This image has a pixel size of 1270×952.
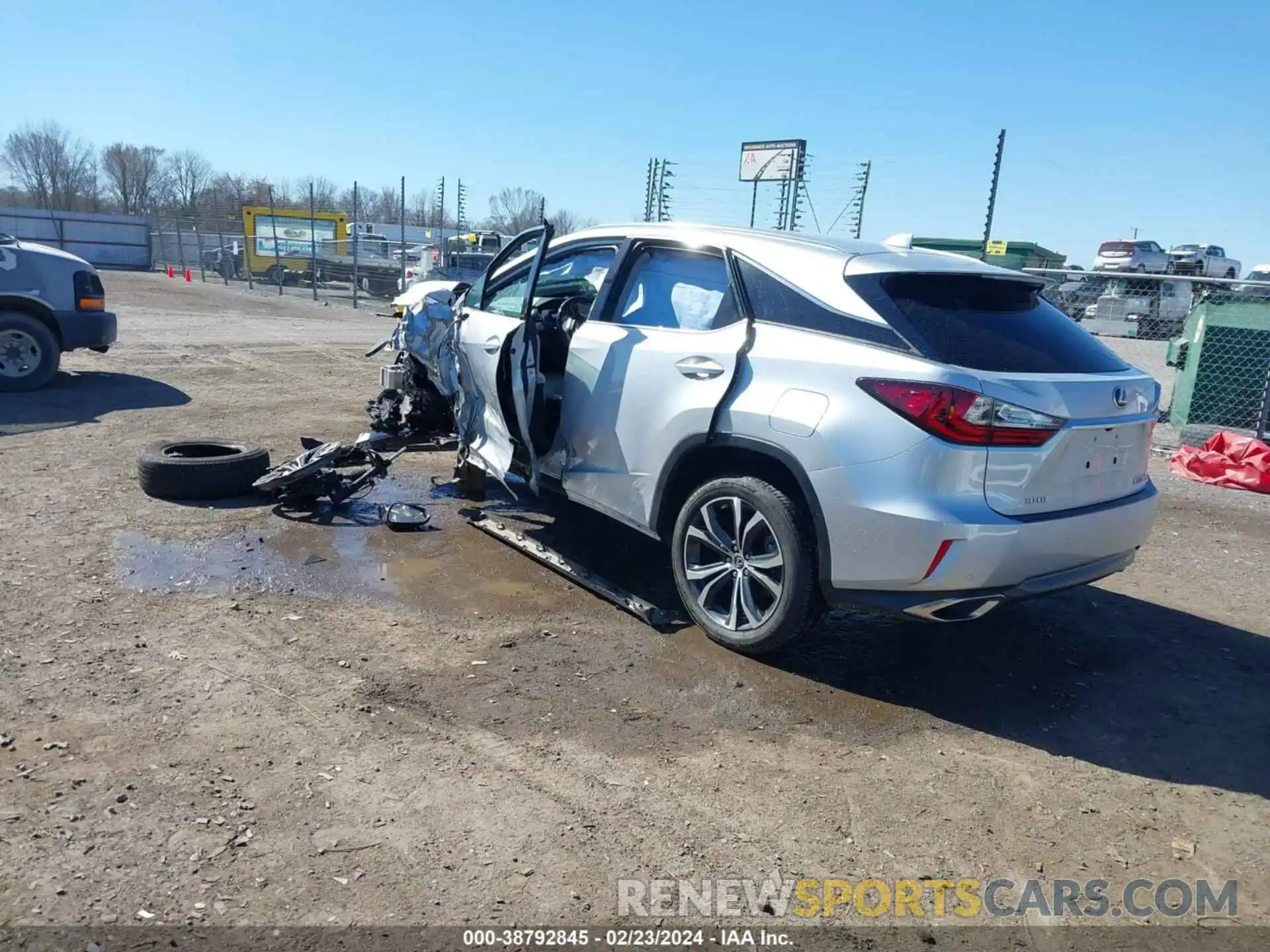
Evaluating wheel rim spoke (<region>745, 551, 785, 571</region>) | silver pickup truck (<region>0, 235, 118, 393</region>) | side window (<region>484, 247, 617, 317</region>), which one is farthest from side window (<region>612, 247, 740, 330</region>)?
silver pickup truck (<region>0, 235, 118, 393</region>)

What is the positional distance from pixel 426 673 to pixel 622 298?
2.14 meters

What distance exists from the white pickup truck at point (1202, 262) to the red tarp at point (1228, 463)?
1847 centimetres

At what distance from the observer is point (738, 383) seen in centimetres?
399

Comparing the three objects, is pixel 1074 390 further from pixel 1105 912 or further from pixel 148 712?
pixel 148 712

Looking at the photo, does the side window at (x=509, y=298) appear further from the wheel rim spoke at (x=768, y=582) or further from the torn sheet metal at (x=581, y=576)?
the wheel rim spoke at (x=768, y=582)

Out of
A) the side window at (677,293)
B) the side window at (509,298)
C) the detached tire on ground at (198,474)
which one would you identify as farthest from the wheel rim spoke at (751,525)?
the detached tire on ground at (198,474)

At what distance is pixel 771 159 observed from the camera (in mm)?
18656

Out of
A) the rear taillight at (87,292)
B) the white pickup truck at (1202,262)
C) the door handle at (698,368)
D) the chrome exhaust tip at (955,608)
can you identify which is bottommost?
the chrome exhaust tip at (955,608)

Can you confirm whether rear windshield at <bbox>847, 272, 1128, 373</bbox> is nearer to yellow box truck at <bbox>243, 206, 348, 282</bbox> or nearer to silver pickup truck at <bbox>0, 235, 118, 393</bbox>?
silver pickup truck at <bbox>0, 235, 118, 393</bbox>

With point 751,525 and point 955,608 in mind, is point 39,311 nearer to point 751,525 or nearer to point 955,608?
point 751,525

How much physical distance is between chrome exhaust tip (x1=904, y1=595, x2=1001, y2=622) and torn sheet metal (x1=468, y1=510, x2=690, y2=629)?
123 cm

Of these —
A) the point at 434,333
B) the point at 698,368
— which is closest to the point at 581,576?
the point at 698,368

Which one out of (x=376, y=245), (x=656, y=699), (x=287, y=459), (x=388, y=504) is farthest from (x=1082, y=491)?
(x=376, y=245)

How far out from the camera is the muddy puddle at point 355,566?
4664 millimetres
